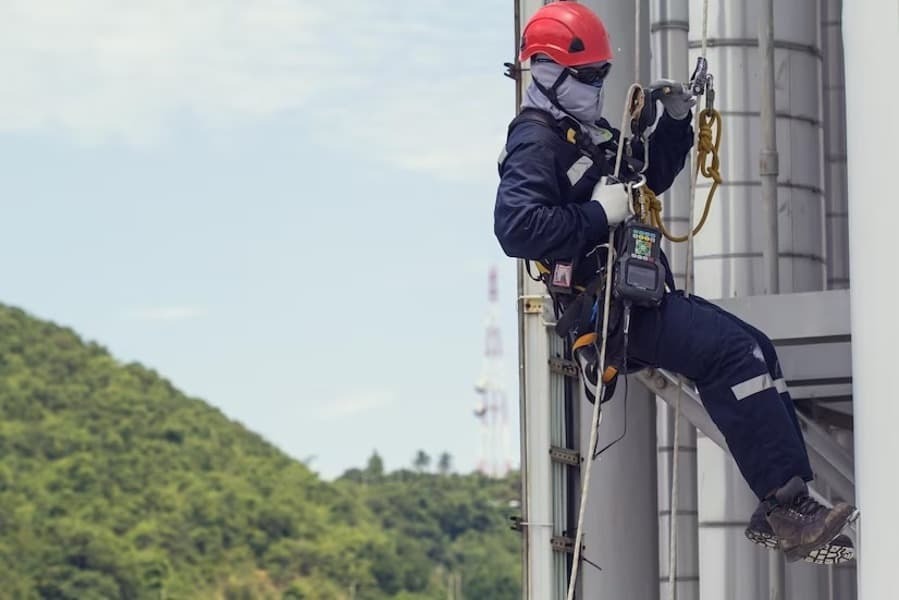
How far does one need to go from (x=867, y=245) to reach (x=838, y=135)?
4.75 m

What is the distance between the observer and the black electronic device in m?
7.39

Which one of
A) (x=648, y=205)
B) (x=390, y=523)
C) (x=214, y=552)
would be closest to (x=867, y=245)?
(x=648, y=205)

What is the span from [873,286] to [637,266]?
1243mm

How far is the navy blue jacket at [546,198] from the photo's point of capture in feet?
24.1

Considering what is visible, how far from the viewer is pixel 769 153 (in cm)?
885

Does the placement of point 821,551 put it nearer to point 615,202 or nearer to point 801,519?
point 801,519

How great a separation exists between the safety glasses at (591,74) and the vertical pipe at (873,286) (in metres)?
1.42

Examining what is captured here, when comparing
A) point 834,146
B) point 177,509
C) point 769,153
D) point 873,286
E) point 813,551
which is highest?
point 177,509

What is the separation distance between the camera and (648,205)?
7.60 m

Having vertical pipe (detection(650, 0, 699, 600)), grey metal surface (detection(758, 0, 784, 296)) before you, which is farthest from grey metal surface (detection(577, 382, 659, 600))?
grey metal surface (detection(758, 0, 784, 296))

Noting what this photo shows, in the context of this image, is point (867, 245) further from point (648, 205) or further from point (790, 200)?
point (790, 200)

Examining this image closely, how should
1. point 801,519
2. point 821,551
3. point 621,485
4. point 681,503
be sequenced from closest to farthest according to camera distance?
point 801,519
point 821,551
point 621,485
point 681,503

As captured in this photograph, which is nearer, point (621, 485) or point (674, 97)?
point (674, 97)

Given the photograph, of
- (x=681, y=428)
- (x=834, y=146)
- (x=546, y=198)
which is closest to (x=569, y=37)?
(x=546, y=198)
